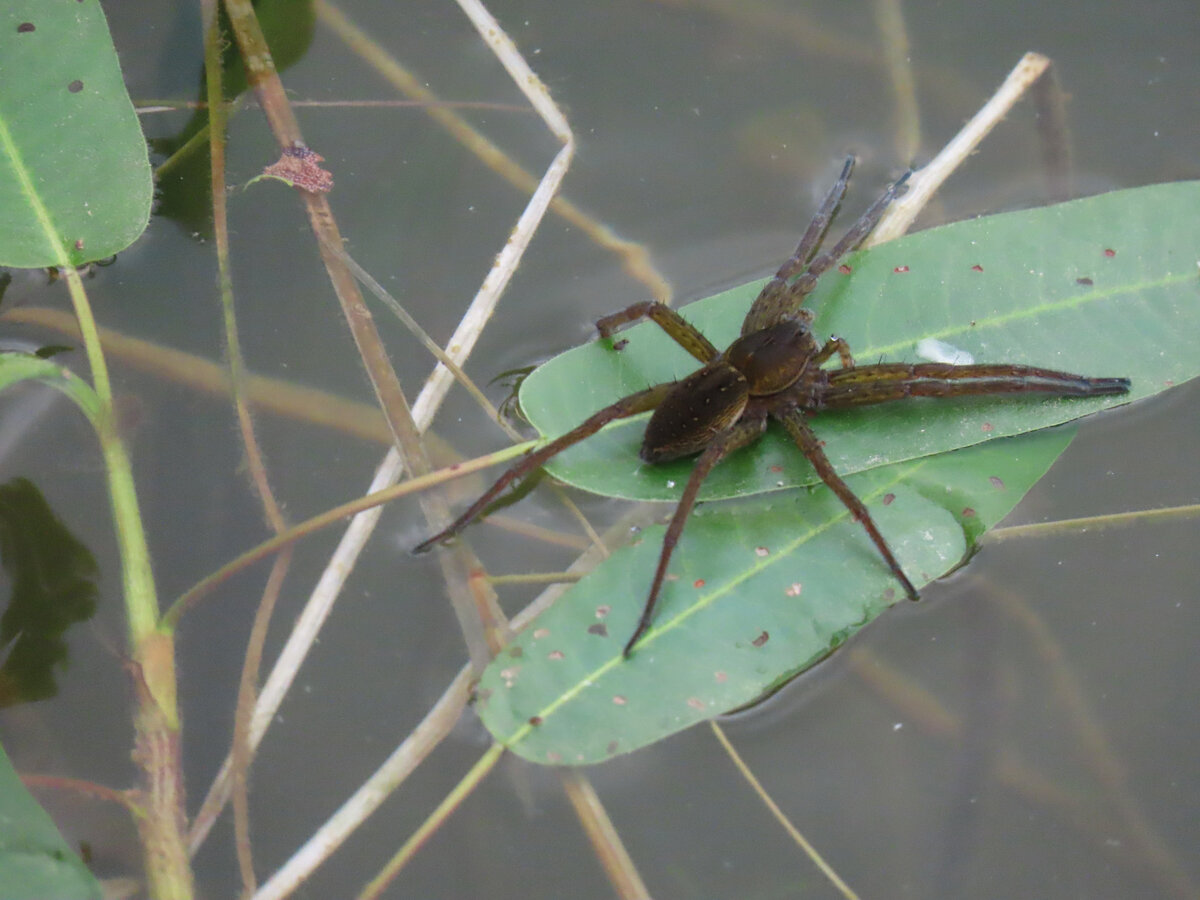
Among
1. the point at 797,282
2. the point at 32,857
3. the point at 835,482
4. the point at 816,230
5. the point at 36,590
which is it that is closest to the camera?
the point at 32,857

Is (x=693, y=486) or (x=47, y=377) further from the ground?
(x=47, y=377)

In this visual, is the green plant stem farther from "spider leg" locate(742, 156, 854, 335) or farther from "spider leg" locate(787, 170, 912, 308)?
"spider leg" locate(787, 170, 912, 308)

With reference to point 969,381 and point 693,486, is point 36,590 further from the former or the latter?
point 969,381

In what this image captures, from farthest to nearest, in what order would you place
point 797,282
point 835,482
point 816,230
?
point 816,230 → point 797,282 → point 835,482

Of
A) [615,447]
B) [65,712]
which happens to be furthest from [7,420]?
[615,447]

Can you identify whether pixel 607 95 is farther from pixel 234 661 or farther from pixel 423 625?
pixel 234 661

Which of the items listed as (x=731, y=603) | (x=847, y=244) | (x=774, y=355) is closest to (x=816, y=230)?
(x=847, y=244)
